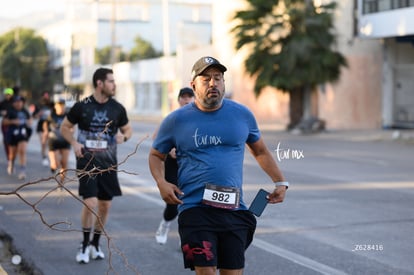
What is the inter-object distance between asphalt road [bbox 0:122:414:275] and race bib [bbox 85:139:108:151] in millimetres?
424

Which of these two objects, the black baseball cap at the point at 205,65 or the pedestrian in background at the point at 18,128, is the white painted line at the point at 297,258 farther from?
the pedestrian in background at the point at 18,128

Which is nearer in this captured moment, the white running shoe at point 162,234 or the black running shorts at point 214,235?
the black running shorts at point 214,235

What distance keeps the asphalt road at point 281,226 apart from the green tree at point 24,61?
58.2 metres

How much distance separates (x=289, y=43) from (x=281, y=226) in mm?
21305

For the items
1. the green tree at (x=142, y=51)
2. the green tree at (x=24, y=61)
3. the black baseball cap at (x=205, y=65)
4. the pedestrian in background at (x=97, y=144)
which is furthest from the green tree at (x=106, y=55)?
the black baseball cap at (x=205, y=65)

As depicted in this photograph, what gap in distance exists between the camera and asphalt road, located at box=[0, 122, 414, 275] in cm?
729

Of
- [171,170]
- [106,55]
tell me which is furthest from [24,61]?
[171,170]

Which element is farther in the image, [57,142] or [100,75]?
[57,142]

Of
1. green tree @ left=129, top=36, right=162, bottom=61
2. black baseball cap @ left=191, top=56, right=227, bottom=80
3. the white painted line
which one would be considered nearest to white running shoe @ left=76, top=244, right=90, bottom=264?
the white painted line

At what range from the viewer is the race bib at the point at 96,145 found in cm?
761

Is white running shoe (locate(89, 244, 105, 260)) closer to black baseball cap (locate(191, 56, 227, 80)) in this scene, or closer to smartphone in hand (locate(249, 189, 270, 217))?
smartphone in hand (locate(249, 189, 270, 217))

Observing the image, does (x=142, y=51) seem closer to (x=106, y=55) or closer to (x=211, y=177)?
(x=106, y=55)

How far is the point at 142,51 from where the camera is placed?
87.2 meters

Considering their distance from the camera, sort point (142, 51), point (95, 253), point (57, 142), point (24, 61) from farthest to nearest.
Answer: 1. point (142, 51)
2. point (24, 61)
3. point (57, 142)
4. point (95, 253)
